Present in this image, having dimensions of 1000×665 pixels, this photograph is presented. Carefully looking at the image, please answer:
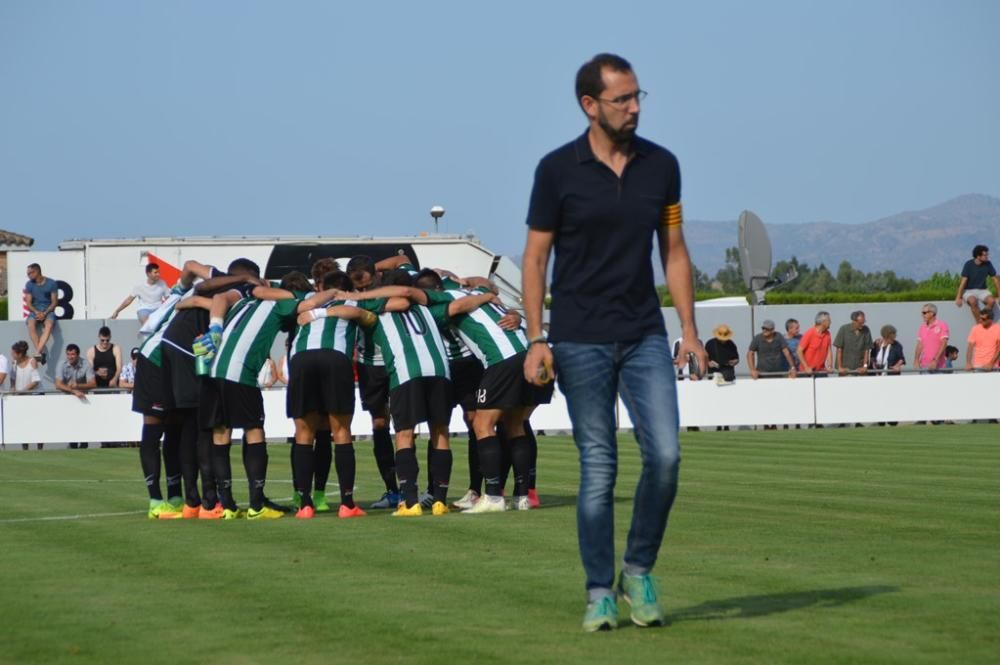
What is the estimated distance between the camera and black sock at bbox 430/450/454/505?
13289 mm

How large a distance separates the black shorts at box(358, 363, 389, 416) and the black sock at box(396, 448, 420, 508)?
0.95 meters

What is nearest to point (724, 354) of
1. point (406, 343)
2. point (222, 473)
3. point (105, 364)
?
point (105, 364)

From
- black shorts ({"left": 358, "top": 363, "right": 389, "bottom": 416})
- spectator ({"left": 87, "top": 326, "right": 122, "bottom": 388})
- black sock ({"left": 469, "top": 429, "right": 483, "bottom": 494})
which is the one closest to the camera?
black shorts ({"left": 358, "top": 363, "right": 389, "bottom": 416})

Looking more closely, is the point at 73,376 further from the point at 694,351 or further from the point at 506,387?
the point at 694,351

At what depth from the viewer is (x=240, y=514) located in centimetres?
1331

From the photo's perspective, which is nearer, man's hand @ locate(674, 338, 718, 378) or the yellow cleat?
man's hand @ locate(674, 338, 718, 378)

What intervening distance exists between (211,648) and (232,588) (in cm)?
184

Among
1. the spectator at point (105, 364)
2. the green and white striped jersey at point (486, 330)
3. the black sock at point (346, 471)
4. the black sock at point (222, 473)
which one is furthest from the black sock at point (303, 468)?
the spectator at point (105, 364)

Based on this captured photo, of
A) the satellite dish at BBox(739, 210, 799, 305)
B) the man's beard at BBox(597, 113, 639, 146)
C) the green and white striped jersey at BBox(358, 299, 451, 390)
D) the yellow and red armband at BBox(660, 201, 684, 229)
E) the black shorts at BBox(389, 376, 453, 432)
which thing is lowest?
the black shorts at BBox(389, 376, 453, 432)

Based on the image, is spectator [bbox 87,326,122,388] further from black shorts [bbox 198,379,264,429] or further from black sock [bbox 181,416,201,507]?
black shorts [bbox 198,379,264,429]

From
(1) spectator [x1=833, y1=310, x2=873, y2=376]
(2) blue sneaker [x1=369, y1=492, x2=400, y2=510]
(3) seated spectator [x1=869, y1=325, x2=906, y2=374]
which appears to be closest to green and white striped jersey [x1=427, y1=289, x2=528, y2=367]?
(2) blue sneaker [x1=369, y1=492, x2=400, y2=510]

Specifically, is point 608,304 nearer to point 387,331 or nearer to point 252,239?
point 387,331

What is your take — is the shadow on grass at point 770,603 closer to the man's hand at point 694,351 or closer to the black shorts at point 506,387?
the man's hand at point 694,351

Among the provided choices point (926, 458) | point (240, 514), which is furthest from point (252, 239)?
point (240, 514)
